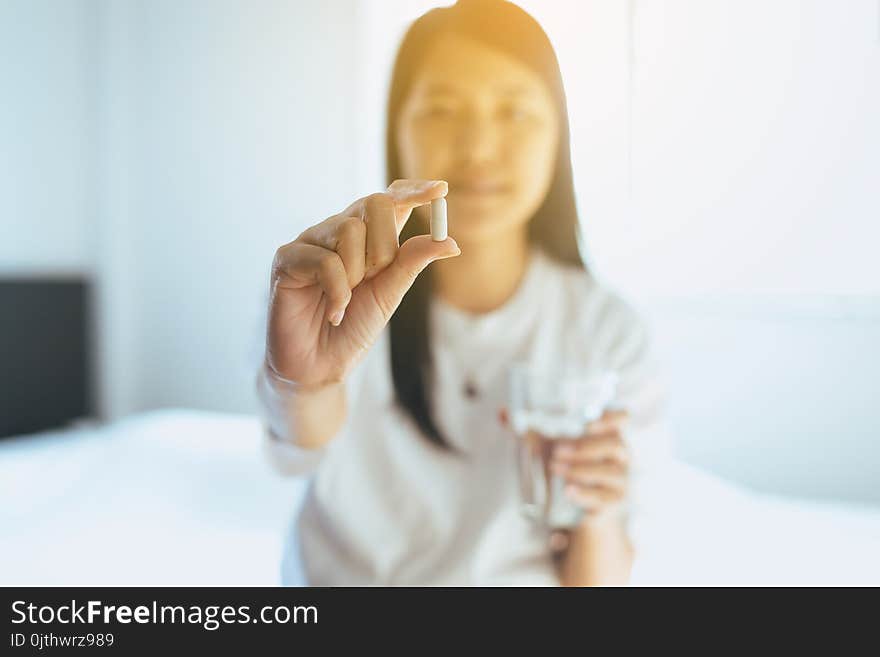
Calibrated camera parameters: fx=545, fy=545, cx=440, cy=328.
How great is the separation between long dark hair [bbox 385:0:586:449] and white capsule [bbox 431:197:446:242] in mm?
22

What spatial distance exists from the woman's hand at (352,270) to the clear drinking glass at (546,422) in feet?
0.66

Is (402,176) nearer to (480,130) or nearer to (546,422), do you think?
(480,130)

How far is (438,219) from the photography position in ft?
0.48

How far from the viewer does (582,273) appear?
50 cm

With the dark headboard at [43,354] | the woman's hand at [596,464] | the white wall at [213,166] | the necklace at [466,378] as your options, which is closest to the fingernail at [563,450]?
the woman's hand at [596,464]

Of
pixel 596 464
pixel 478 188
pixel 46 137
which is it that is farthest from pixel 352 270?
pixel 46 137

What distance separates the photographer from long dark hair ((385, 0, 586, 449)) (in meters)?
0.29

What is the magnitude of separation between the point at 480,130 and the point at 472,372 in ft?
0.69

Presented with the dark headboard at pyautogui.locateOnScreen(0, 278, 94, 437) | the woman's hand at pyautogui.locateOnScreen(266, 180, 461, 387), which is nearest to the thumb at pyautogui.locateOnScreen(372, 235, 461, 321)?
the woman's hand at pyautogui.locateOnScreen(266, 180, 461, 387)

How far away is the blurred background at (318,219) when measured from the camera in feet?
0.94

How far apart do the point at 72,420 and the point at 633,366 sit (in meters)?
0.47

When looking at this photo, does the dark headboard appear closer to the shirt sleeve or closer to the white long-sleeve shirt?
the white long-sleeve shirt
